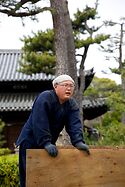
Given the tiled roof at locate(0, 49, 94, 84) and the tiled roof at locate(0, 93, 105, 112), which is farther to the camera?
the tiled roof at locate(0, 49, 94, 84)

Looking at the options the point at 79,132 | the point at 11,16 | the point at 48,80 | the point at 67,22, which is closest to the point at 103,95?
the point at 48,80

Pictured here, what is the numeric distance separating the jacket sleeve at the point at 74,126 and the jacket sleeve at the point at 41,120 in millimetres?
237

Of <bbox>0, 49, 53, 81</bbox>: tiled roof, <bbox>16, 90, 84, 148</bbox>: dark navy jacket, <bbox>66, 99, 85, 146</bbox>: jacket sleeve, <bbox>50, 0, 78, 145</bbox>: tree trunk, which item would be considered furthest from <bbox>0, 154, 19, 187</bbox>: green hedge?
<bbox>0, 49, 53, 81</bbox>: tiled roof

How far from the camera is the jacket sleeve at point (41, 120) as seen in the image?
331 cm

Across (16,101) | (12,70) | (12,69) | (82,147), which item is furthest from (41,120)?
(12,69)

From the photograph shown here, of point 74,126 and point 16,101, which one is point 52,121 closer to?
point 74,126

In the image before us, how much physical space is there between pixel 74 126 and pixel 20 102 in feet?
38.2

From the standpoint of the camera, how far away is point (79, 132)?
3.47 metres

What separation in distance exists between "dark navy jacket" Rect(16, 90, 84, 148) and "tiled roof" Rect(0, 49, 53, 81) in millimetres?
11344

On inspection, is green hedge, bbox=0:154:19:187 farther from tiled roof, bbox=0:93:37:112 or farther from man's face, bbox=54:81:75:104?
tiled roof, bbox=0:93:37:112

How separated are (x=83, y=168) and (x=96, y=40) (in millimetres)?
10338

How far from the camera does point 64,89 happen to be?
3.45 metres

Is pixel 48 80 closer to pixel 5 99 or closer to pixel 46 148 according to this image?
pixel 5 99

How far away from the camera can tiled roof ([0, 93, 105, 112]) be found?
47.6ft
